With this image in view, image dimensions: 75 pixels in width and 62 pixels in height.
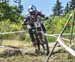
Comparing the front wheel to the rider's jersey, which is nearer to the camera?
the front wheel

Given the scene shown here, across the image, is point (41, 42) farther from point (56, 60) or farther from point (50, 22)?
point (50, 22)

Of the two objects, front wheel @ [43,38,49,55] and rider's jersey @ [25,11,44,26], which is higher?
rider's jersey @ [25,11,44,26]

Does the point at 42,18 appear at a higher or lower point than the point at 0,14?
higher

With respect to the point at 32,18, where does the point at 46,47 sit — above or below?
below

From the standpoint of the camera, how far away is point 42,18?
1305 centimetres

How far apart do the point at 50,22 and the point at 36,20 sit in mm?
11635

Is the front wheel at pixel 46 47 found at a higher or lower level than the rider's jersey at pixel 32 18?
lower

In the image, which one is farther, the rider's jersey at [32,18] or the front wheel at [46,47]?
the rider's jersey at [32,18]

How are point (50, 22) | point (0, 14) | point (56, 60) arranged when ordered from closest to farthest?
1. point (56, 60)
2. point (50, 22)
3. point (0, 14)

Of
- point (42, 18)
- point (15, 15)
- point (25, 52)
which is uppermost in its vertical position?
point (42, 18)

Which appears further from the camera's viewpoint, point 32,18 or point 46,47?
point 32,18

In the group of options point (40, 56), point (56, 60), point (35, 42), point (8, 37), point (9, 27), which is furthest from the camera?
point (9, 27)

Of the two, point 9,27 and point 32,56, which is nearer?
point 32,56

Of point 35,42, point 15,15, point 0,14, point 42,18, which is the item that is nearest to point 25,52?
point 35,42
